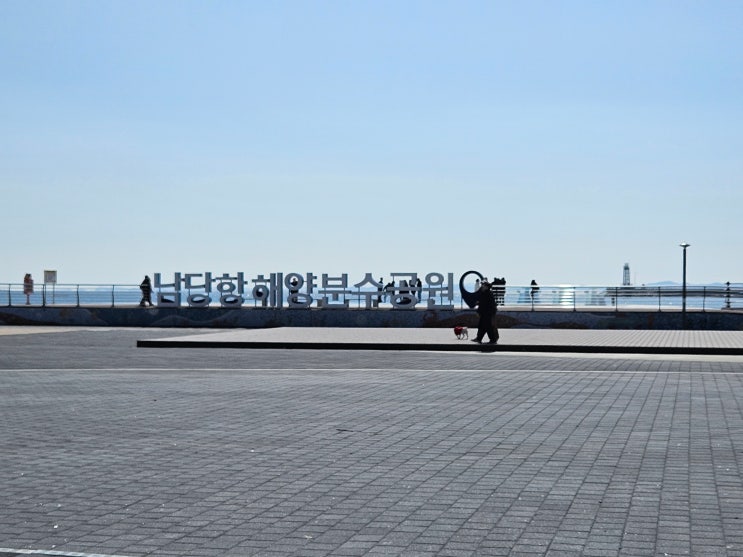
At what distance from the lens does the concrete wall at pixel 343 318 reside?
41938 mm

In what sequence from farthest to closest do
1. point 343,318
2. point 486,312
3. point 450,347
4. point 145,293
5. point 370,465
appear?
point 145,293 → point 343,318 → point 486,312 → point 450,347 → point 370,465

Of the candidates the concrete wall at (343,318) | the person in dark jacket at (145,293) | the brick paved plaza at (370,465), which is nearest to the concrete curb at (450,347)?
the brick paved plaza at (370,465)

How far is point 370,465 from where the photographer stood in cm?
956

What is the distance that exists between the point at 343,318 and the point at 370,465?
3452 centimetres

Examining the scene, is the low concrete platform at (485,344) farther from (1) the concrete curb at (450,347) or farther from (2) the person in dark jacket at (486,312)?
(2) the person in dark jacket at (486,312)

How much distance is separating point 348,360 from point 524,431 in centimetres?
1247

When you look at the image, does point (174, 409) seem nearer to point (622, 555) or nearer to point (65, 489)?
point (65, 489)

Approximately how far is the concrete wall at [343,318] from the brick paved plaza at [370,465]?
75.9 feet

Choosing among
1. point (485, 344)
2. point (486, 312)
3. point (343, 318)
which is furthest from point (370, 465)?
point (343, 318)

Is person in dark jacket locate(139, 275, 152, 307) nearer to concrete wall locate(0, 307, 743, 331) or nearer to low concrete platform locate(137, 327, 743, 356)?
concrete wall locate(0, 307, 743, 331)

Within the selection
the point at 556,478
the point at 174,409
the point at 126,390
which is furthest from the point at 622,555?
the point at 126,390

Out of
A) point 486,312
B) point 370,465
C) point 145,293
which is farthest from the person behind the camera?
point 145,293

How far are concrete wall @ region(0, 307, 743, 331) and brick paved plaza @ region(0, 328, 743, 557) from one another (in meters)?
23.1

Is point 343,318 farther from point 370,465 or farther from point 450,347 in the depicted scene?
point 370,465
